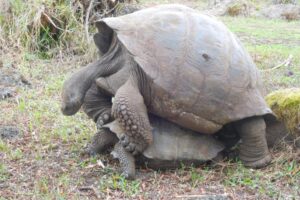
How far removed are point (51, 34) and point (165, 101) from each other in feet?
15.6

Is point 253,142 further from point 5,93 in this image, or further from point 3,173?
point 5,93

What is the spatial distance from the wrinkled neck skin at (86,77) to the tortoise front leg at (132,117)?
0.32 meters

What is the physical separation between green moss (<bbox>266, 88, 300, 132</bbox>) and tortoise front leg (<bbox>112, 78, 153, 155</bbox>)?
123 centimetres

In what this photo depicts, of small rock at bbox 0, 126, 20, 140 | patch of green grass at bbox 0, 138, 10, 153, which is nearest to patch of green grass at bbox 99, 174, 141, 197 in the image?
patch of green grass at bbox 0, 138, 10, 153

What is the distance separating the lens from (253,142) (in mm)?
4172

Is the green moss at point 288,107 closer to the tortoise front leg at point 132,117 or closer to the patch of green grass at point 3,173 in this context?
the tortoise front leg at point 132,117

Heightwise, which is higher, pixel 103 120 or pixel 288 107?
pixel 288 107

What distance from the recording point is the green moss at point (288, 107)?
4.37 meters

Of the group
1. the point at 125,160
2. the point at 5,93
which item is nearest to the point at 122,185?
the point at 125,160

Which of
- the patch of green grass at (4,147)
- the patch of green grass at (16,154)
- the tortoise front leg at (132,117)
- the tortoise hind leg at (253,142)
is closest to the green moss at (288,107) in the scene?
the tortoise hind leg at (253,142)

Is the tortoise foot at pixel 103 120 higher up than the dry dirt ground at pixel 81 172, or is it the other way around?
the tortoise foot at pixel 103 120

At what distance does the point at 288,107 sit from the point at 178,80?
1.15m

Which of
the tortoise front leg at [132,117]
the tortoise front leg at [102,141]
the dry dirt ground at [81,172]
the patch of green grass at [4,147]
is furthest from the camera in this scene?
the patch of green grass at [4,147]

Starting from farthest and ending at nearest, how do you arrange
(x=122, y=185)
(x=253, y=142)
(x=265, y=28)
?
(x=265, y=28)
(x=253, y=142)
(x=122, y=185)
